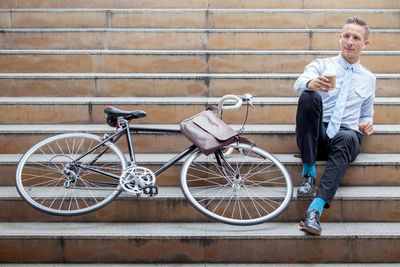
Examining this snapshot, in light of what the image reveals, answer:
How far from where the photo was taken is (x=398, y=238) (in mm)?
3490

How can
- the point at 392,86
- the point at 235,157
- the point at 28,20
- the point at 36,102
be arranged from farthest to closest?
the point at 28,20 → the point at 392,86 → the point at 36,102 → the point at 235,157

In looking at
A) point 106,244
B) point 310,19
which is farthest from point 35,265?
point 310,19

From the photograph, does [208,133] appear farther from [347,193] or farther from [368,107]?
[368,107]

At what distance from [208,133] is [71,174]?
3.59ft

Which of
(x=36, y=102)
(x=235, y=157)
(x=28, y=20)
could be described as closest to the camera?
(x=235, y=157)

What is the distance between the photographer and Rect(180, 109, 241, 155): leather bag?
3.62 metres

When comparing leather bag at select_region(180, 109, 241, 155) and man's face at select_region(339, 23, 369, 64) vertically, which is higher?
man's face at select_region(339, 23, 369, 64)

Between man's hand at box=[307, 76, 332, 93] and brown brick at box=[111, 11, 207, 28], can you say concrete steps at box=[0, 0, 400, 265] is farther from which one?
man's hand at box=[307, 76, 332, 93]

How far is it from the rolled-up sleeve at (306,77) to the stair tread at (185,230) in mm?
1053

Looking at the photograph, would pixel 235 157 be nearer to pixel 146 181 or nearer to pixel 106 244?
pixel 146 181

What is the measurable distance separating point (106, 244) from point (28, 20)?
3.56m

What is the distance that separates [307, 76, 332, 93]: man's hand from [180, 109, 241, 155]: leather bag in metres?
0.66

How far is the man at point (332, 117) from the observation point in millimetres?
3537

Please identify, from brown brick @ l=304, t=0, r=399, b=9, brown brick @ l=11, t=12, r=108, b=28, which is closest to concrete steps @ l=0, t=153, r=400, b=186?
brown brick @ l=11, t=12, r=108, b=28
